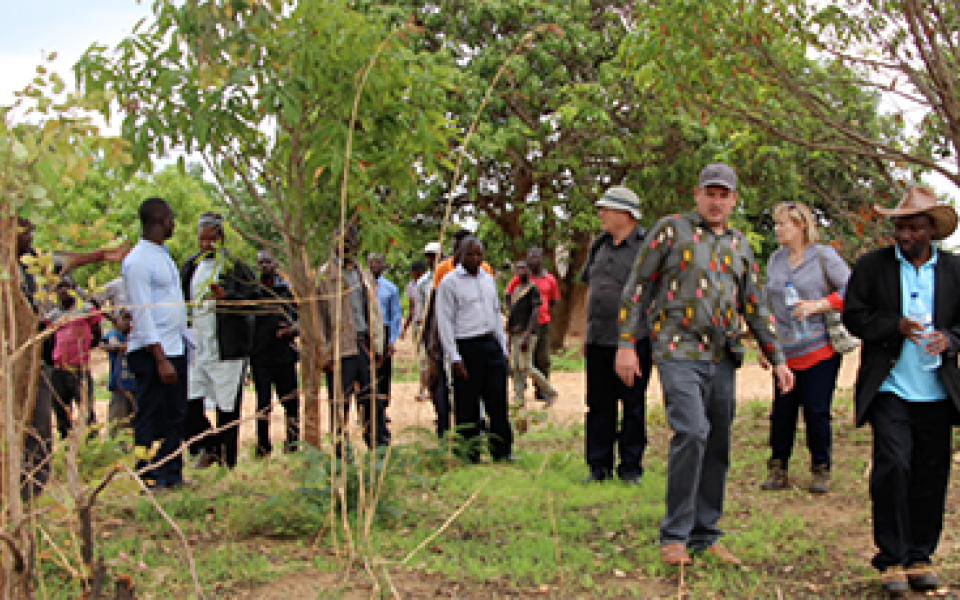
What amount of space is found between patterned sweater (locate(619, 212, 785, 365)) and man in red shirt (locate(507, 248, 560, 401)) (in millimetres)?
6608

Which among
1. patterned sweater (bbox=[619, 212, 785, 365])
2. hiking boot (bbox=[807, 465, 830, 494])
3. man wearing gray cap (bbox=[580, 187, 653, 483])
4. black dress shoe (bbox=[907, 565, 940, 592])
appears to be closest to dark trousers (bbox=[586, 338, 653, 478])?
man wearing gray cap (bbox=[580, 187, 653, 483])

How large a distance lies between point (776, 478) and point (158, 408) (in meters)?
4.28

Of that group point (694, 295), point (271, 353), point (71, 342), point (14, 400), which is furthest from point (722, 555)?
point (71, 342)

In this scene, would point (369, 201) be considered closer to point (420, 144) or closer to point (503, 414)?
point (420, 144)

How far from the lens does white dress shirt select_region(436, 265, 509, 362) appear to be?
7199 mm

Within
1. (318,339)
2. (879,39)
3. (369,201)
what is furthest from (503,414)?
(879,39)

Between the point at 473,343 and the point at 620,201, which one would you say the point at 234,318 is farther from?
the point at 620,201

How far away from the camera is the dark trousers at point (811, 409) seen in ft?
20.4

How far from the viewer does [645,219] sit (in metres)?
19.8

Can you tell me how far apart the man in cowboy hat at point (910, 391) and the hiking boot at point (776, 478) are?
6.49 ft

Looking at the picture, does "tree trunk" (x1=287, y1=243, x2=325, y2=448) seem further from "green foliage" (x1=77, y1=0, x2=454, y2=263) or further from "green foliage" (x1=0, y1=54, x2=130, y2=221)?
"green foliage" (x1=0, y1=54, x2=130, y2=221)

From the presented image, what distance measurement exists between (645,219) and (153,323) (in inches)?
602

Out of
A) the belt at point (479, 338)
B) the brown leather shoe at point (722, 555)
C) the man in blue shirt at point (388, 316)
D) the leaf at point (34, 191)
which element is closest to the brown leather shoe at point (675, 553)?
the brown leather shoe at point (722, 555)

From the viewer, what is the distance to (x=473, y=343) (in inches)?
289
